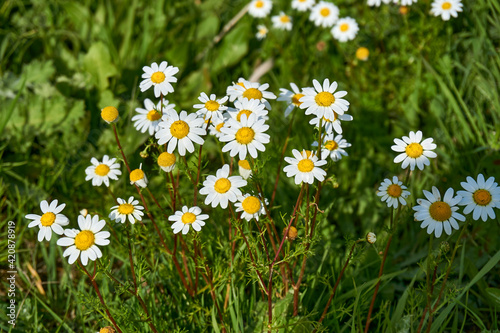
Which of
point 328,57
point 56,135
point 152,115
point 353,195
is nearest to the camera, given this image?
point 152,115

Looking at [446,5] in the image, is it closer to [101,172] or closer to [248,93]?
[248,93]

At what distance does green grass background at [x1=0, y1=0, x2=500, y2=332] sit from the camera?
2035mm

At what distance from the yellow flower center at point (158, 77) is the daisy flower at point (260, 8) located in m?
1.95

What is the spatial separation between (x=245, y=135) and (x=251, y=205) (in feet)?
0.76

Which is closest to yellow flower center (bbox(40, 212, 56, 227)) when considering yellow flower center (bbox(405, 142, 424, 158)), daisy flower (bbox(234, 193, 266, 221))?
daisy flower (bbox(234, 193, 266, 221))

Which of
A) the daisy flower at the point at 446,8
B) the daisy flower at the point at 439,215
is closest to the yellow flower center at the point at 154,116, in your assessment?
A: the daisy flower at the point at 439,215

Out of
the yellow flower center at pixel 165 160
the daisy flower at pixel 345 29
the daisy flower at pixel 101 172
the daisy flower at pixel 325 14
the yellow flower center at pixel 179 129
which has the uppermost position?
the daisy flower at pixel 325 14

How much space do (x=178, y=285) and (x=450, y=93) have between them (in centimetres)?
195

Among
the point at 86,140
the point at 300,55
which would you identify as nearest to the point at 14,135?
the point at 86,140

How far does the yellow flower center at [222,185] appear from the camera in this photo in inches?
59.0

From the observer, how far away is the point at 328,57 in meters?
3.45

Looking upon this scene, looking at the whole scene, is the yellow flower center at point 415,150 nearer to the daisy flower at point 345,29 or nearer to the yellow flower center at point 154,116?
the yellow flower center at point 154,116

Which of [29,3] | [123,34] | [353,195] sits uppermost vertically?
[29,3]

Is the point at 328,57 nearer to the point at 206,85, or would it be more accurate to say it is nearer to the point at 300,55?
the point at 300,55
